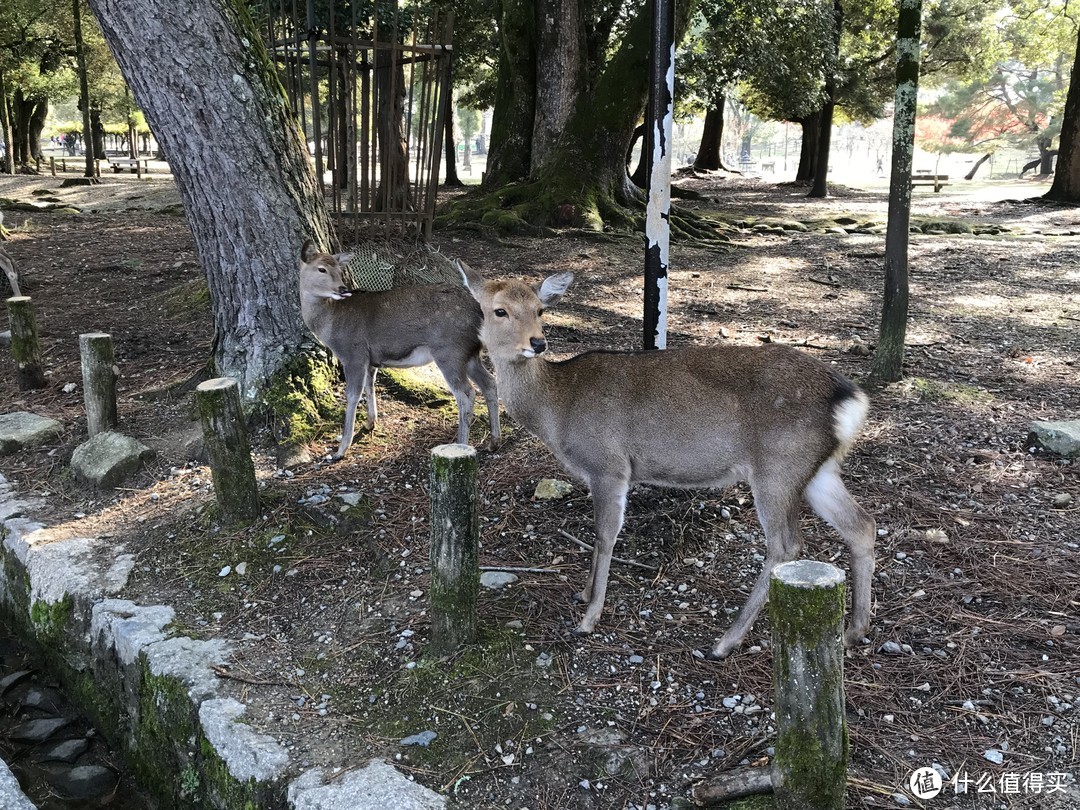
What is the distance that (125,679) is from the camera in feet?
12.6

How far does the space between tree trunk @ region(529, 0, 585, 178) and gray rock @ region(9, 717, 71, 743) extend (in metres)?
11.5

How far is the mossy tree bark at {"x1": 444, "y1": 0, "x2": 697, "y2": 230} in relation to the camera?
43.0 feet

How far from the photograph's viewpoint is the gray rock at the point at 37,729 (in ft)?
13.2

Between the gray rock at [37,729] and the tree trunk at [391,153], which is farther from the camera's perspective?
the tree trunk at [391,153]

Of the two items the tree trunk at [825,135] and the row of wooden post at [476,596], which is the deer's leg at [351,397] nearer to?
the row of wooden post at [476,596]

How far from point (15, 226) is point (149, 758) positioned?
554 inches

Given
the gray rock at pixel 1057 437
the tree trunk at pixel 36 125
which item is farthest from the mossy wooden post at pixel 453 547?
the tree trunk at pixel 36 125

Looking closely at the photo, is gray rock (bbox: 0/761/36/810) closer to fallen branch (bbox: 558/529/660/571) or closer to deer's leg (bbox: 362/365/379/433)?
fallen branch (bbox: 558/529/660/571)

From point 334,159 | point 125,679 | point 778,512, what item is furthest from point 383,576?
point 334,159

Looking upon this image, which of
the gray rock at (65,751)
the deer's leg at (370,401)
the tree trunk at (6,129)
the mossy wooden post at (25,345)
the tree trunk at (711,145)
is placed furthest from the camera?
the tree trunk at (711,145)

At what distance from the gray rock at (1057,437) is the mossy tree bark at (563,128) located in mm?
8290

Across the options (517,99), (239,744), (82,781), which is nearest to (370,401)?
(82,781)

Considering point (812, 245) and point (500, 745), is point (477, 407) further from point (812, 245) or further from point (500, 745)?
point (812, 245)

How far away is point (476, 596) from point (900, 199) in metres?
4.28
